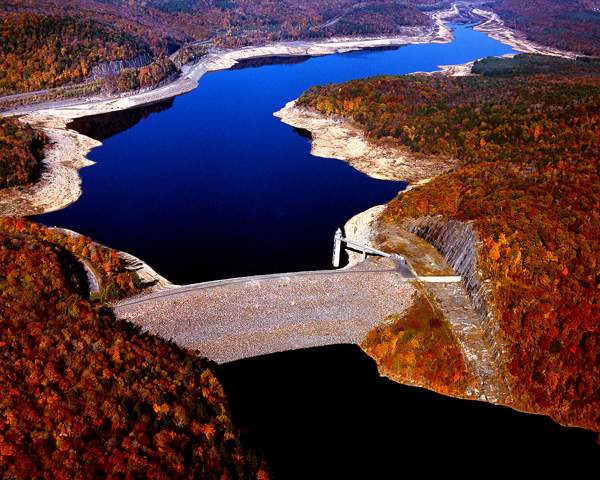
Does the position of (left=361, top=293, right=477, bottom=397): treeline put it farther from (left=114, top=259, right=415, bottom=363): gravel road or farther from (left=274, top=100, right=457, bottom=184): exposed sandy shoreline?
(left=274, top=100, right=457, bottom=184): exposed sandy shoreline

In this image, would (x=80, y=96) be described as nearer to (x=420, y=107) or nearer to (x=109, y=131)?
(x=109, y=131)

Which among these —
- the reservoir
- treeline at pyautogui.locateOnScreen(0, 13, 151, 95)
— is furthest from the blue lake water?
treeline at pyautogui.locateOnScreen(0, 13, 151, 95)

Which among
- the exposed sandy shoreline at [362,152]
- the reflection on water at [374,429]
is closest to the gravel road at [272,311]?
the reflection on water at [374,429]

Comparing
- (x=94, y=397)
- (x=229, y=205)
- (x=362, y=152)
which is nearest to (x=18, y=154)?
(x=229, y=205)

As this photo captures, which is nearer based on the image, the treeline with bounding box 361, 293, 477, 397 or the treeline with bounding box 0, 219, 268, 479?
the treeline with bounding box 0, 219, 268, 479

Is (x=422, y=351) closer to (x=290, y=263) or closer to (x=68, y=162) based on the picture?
(x=290, y=263)
